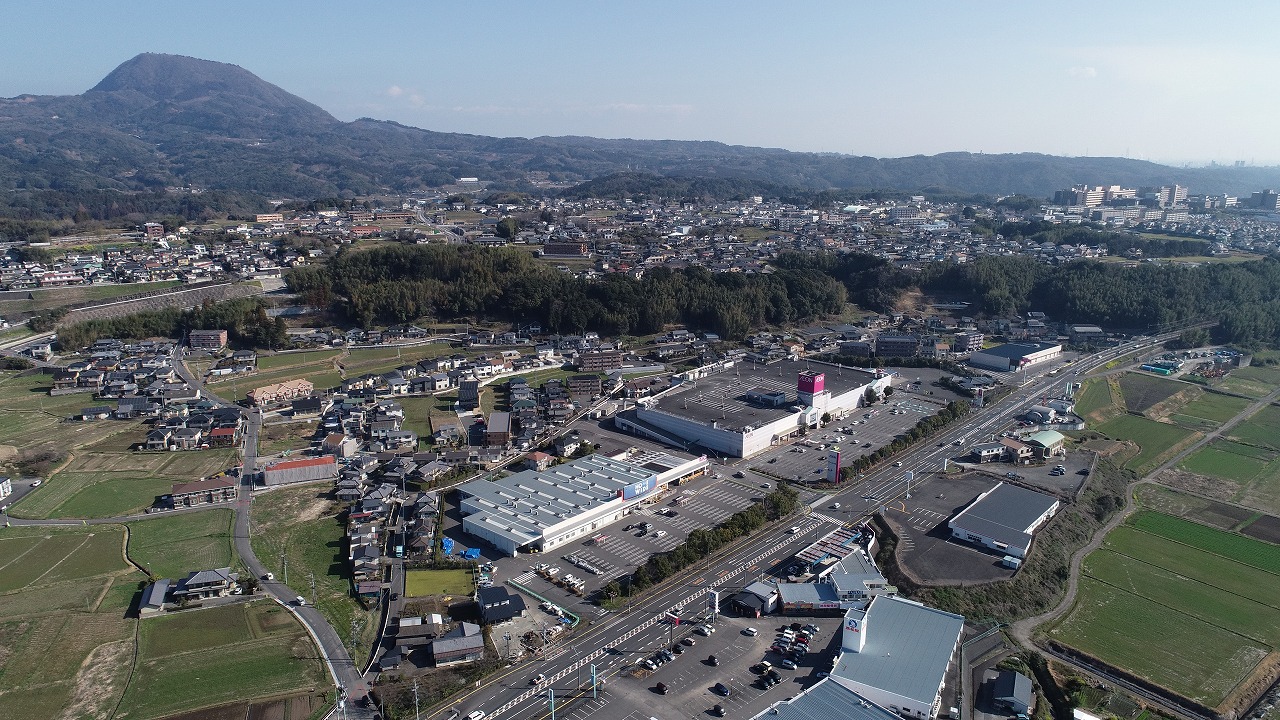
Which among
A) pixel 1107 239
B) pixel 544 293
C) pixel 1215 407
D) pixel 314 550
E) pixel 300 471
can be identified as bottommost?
pixel 314 550

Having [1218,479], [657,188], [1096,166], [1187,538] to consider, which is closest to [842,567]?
[1187,538]

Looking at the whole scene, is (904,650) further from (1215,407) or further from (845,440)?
(1215,407)

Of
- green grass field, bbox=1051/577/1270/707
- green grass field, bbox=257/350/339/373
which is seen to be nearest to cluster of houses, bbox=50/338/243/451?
green grass field, bbox=257/350/339/373

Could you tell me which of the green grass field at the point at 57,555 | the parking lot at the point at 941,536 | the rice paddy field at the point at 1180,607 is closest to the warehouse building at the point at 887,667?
the parking lot at the point at 941,536

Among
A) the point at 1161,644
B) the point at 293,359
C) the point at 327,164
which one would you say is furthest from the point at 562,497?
the point at 327,164

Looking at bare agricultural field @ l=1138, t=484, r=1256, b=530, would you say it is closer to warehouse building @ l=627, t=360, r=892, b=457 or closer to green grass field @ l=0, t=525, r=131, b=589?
warehouse building @ l=627, t=360, r=892, b=457
